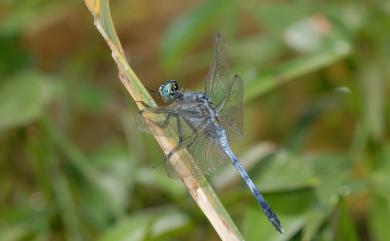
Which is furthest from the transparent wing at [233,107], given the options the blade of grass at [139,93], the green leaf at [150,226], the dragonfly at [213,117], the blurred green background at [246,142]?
the blade of grass at [139,93]

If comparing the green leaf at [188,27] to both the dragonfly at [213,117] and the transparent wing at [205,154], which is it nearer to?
the dragonfly at [213,117]

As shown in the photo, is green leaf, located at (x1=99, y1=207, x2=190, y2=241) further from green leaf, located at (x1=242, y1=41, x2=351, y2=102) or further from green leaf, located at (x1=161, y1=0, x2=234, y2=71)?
green leaf, located at (x1=161, y1=0, x2=234, y2=71)

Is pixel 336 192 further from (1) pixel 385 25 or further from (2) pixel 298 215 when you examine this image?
(1) pixel 385 25

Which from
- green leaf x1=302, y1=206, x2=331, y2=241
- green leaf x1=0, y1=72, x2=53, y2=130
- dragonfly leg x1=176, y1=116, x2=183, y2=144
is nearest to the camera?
dragonfly leg x1=176, y1=116, x2=183, y2=144

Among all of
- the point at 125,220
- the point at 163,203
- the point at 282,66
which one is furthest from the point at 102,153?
the point at 282,66

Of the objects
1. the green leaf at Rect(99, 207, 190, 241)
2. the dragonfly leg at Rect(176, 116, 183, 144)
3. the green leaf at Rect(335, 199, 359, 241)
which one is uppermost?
the dragonfly leg at Rect(176, 116, 183, 144)

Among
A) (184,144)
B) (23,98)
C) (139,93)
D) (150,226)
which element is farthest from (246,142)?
(139,93)

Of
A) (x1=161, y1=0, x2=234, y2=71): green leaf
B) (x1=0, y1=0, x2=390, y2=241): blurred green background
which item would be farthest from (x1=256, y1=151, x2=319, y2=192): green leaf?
(x1=161, y1=0, x2=234, y2=71): green leaf

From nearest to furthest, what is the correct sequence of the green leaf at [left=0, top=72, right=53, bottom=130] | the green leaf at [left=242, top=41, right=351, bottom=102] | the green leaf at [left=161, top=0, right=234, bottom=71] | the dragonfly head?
the dragonfly head, the green leaf at [left=242, top=41, right=351, bottom=102], the green leaf at [left=0, top=72, right=53, bottom=130], the green leaf at [left=161, top=0, right=234, bottom=71]
